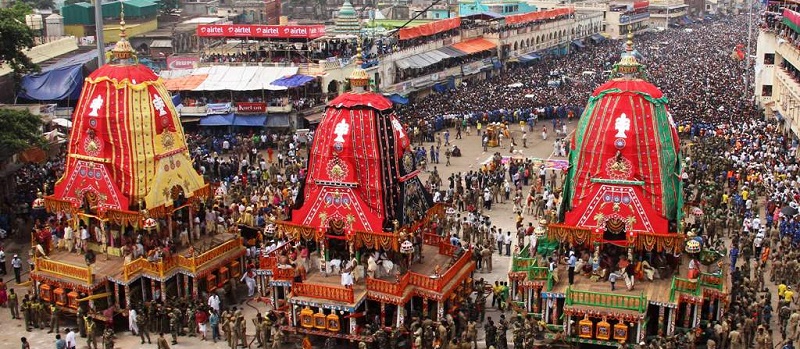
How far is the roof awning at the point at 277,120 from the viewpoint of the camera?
4988cm

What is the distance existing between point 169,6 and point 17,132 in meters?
65.3

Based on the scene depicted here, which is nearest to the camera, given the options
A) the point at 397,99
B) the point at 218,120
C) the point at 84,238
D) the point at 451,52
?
the point at 84,238

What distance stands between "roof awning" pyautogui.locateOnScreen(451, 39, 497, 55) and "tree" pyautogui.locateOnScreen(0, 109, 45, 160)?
1591 inches

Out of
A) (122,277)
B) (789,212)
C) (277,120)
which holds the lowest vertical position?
(122,277)

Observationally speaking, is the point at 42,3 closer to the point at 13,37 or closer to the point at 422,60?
the point at 422,60

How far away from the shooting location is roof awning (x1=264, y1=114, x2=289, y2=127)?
49.9m

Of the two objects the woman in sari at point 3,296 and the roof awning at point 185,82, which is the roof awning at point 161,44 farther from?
the woman in sari at point 3,296

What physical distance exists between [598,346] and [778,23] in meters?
38.9

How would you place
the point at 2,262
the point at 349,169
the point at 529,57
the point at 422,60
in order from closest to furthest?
1. the point at 349,169
2. the point at 2,262
3. the point at 422,60
4. the point at 529,57

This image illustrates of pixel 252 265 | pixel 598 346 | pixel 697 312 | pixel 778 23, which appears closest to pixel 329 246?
pixel 252 265

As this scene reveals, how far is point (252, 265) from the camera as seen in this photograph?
2842cm

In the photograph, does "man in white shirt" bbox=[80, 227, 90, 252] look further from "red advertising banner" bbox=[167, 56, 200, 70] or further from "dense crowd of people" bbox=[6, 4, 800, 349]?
"red advertising banner" bbox=[167, 56, 200, 70]

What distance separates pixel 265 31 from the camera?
5656 cm

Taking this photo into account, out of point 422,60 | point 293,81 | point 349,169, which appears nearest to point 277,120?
point 293,81
